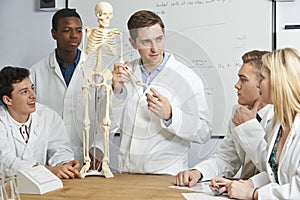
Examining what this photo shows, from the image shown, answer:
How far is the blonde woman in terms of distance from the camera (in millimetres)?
1487

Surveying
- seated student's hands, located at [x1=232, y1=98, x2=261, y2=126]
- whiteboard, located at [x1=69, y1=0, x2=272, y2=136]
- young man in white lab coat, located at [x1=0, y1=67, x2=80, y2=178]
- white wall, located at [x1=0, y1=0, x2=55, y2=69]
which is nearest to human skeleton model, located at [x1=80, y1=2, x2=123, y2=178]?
young man in white lab coat, located at [x1=0, y1=67, x2=80, y2=178]

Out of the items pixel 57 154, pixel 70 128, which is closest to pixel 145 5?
pixel 70 128

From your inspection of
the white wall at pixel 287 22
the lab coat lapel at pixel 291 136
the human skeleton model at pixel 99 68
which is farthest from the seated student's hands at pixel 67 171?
the white wall at pixel 287 22

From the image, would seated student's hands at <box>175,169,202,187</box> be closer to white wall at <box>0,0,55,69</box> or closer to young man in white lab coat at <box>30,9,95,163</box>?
young man in white lab coat at <box>30,9,95,163</box>

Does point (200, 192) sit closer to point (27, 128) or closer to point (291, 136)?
point (291, 136)

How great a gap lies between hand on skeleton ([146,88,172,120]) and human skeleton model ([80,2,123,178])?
16 cm

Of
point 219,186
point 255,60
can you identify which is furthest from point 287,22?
point 219,186

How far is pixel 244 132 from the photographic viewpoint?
5.93ft

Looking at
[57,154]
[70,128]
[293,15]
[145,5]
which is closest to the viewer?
[57,154]

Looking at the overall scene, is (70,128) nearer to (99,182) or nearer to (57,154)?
(57,154)

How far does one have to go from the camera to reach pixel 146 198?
1611mm

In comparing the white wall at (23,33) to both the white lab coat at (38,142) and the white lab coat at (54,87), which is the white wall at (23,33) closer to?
the white lab coat at (54,87)

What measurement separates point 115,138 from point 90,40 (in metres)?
0.40

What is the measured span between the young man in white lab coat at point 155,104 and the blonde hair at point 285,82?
50cm
